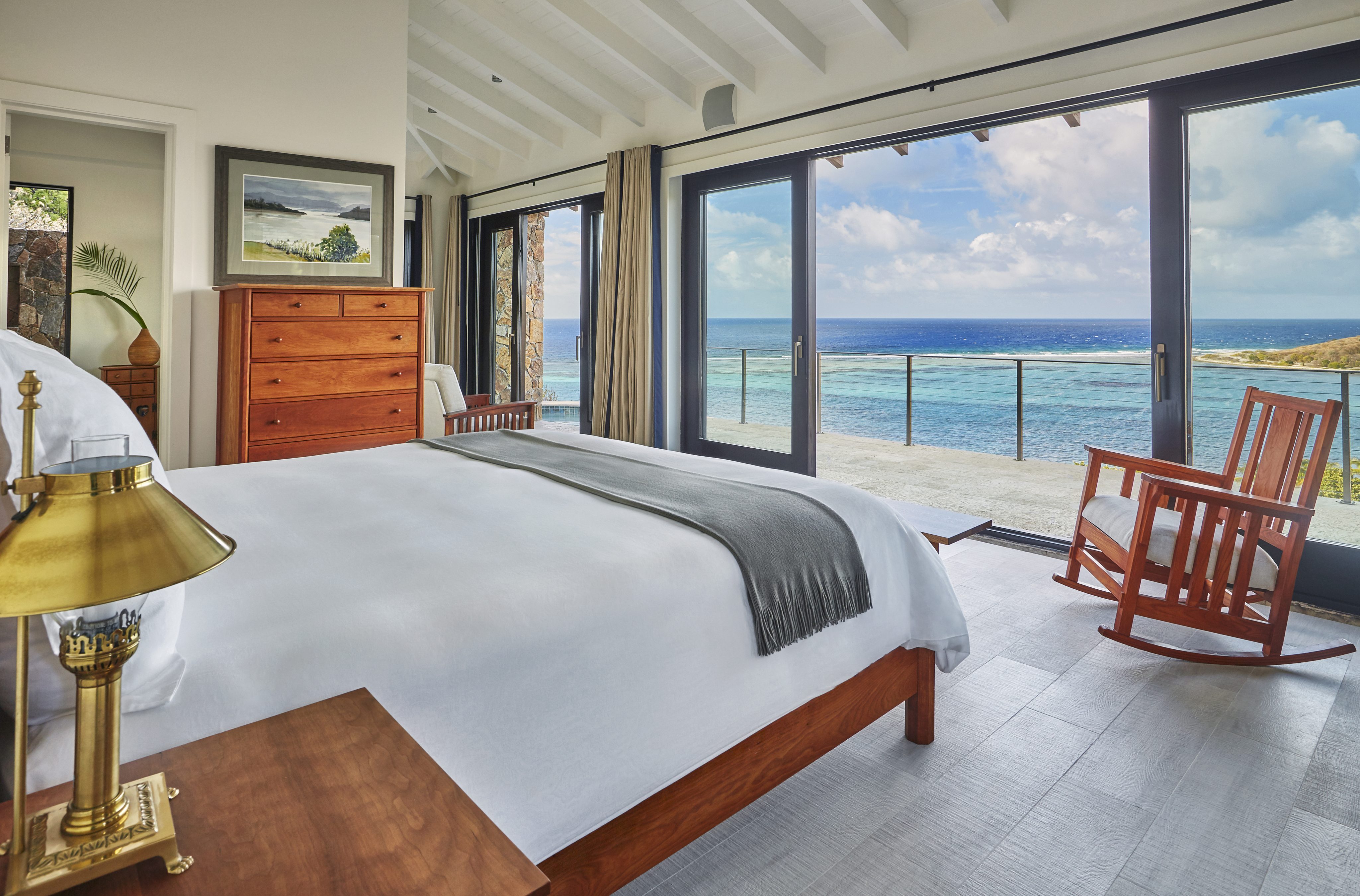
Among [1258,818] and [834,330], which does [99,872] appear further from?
[834,330]

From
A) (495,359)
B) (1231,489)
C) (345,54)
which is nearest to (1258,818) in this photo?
(1231,489)

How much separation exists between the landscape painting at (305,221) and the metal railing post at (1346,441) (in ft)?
15.4

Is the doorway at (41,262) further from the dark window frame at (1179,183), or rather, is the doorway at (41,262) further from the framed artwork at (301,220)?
the dark window frame at (1179,183)

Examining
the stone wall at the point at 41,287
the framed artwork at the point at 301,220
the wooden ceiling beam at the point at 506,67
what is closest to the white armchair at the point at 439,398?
the framed artwork at the point at 301,220

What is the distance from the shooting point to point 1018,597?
309cm

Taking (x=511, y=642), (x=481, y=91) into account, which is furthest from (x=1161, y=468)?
(x=481, y=91)

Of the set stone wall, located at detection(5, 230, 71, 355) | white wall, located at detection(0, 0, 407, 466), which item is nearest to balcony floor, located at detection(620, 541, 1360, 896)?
white wall, located at detection(0, 0, 407, 466)

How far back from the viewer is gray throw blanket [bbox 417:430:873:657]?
4.98 ft

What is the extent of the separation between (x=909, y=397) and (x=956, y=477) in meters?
0.82

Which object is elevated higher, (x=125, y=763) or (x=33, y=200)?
(x=33, y=200)

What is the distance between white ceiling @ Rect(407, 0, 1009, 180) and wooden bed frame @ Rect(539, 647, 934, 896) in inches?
127

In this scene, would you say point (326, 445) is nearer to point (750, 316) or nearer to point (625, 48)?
point (750, 316)

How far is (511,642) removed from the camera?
114 cm

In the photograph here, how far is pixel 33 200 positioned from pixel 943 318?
1078 centimetres
